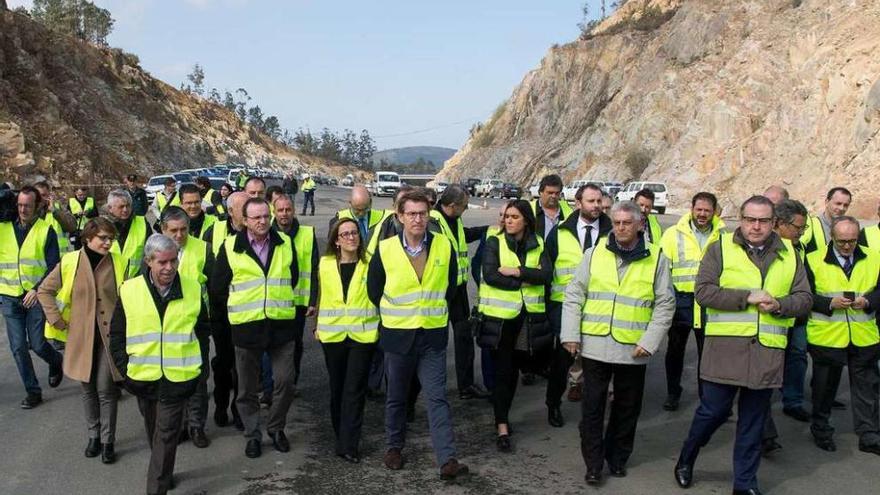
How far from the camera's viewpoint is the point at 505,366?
6.13 meters

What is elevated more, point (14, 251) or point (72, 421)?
point (14, 251)

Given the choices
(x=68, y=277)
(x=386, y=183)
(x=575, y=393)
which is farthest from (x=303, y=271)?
(x=386, y=183)

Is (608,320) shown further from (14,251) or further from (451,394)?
(14,251)

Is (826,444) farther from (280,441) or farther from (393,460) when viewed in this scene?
(280,441)

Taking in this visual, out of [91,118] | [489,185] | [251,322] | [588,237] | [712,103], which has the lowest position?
[489,185]

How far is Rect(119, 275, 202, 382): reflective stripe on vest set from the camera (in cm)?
491

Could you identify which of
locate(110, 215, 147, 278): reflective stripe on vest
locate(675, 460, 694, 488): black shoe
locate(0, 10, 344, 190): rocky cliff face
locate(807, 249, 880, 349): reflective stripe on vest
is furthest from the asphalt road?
locate(0, 10, 344, 190): rocky cliff face

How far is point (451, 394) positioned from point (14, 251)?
165 inches

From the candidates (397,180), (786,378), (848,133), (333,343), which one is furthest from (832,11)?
(333,343)

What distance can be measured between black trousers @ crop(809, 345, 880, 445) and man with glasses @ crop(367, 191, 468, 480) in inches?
112

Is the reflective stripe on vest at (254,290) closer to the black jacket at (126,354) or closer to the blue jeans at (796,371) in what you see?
the black jacket at (126,354)

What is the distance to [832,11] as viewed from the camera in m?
35.5

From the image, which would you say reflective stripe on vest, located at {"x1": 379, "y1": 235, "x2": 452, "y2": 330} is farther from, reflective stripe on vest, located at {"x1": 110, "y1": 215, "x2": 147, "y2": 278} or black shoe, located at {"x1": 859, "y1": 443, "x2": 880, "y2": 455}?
black shoe, located at {"x1": 859, "y1": 443, "x2": 880, "y2": 455}

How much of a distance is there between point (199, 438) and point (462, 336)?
95.1 inches
